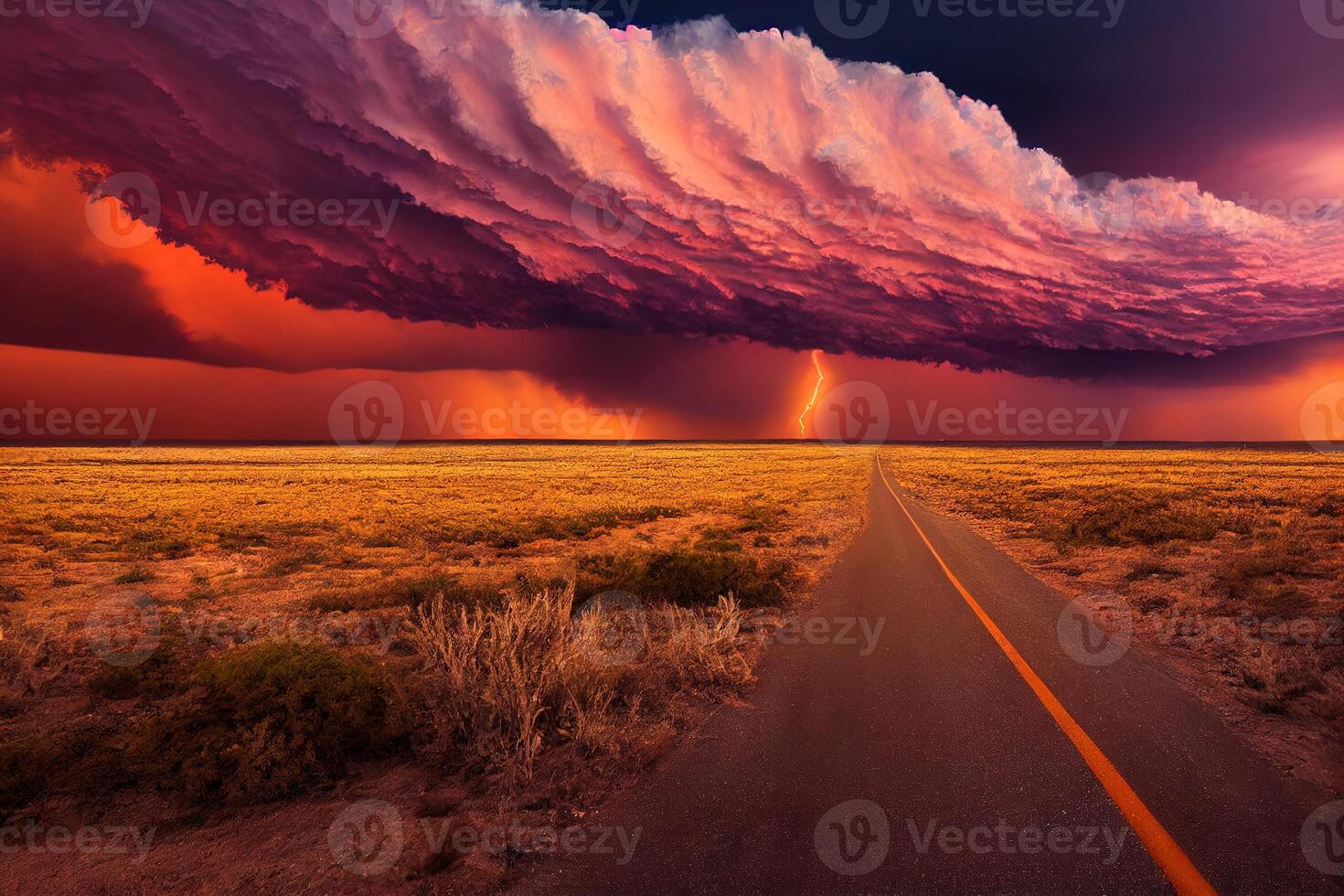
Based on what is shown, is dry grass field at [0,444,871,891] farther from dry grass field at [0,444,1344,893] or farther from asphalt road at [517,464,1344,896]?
asphalt road at [517,464,1344,896]

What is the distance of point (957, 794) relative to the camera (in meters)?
4.21

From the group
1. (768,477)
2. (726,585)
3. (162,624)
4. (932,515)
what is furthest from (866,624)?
(768,477)

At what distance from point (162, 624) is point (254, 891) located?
24.9 feet

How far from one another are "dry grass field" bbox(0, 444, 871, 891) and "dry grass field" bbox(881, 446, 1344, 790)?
4.66m

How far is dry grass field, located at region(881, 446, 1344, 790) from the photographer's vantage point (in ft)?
18.2

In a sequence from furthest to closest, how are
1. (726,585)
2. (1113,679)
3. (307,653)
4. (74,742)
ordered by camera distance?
(726,585), (1113,679), (307,653), (74,742)

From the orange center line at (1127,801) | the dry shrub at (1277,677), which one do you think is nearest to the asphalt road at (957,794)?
the orange center line at (1127,801)

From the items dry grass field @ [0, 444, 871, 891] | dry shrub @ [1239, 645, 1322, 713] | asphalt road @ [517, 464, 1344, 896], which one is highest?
dry shrub @ [1239, 645, 1322, 713]

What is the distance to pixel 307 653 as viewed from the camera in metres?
5.62

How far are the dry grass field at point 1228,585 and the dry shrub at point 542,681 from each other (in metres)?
4.77

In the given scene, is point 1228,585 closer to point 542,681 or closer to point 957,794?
point 957,794

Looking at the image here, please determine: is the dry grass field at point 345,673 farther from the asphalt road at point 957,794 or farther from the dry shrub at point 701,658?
the asphalt road at point 957,794

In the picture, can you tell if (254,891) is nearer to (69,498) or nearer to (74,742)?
(74,742)

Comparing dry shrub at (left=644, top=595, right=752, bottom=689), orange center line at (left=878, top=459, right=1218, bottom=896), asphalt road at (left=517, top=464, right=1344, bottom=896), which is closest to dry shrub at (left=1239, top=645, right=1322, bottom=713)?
asphalt road at (left=517, top=464, right=1344, bottom=896)
